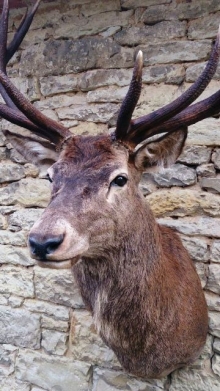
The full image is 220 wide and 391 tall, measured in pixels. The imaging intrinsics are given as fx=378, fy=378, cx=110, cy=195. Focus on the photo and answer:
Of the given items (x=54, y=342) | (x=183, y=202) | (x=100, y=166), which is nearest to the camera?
(x=100, y=166)

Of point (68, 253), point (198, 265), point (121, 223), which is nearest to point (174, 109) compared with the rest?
point (121, 223)

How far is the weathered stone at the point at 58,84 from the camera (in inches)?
116

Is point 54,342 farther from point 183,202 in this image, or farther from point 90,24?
point 90,24

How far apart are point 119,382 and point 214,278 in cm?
105

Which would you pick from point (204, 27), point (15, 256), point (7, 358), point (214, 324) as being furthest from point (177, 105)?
point (7, 358)

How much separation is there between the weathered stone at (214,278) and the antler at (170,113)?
3.51ft

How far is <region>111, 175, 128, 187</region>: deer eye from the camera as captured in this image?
1755 mm

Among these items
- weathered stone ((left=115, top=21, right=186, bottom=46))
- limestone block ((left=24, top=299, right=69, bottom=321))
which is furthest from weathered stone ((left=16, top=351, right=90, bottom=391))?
weathered stone ((left=115, top=21, right=186, bottom=46))

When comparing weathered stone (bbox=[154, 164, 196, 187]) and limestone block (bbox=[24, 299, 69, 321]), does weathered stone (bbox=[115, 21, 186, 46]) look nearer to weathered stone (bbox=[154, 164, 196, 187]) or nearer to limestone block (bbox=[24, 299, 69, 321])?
weathered stone (bbox=[154, 164, 196, 187])

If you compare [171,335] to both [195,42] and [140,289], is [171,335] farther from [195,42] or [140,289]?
[195,42]

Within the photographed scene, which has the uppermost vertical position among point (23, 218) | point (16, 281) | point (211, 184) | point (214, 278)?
point (211, 184)

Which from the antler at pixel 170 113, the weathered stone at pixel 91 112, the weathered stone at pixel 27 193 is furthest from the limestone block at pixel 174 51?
the weathered stone at pixel 27 193

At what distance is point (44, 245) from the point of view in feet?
4.69

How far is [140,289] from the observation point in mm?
1889
